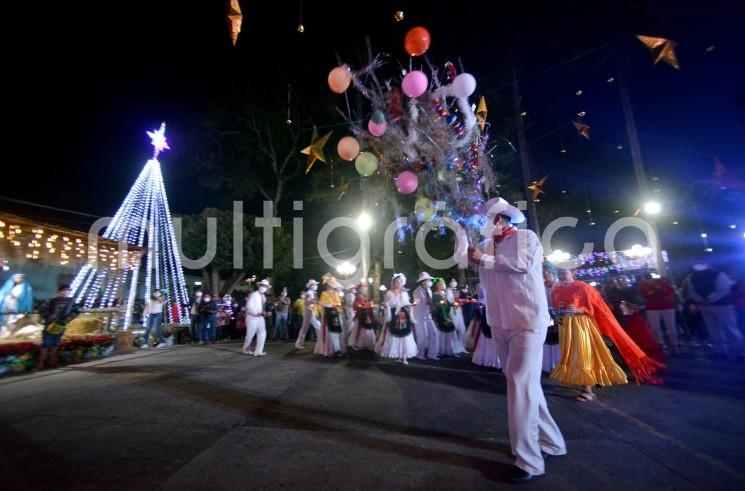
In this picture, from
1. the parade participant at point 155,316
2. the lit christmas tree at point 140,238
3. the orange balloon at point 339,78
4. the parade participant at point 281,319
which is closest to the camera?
the orange balloon at point 339,78

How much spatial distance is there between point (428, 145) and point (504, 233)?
9537mm

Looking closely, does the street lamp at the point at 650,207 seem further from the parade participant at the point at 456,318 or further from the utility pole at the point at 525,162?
the parade participant at the point at 456,318

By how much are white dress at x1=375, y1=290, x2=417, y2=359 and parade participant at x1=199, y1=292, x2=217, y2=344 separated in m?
7.29

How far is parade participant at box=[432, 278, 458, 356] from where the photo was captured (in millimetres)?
8516

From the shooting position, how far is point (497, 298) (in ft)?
9.56

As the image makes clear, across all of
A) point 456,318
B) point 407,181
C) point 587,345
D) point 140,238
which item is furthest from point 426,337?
point 140,238

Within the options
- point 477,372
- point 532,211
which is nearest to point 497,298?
point 477,372

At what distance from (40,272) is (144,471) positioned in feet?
59.0

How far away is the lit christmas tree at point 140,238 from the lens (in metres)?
12.2

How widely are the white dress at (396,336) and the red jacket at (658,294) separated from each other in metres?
5.51

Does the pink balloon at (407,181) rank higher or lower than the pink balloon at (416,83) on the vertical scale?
lower

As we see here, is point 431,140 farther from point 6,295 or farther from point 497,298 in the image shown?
point 6,295

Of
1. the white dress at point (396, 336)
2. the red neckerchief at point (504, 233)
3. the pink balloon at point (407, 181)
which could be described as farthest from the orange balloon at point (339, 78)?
the red neckerchief at point (504, 233)

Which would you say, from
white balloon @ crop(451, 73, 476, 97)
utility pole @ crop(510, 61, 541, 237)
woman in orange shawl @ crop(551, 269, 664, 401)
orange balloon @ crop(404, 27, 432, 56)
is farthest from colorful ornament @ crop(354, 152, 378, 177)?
woman in orange shawl @ crop(551, 269, 664, 401)
